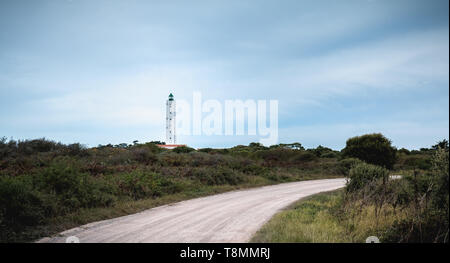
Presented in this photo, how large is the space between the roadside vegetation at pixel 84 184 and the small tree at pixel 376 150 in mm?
11156

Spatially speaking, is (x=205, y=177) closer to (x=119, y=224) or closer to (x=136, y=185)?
(x=136, y=185)

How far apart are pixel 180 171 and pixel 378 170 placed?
14.6m

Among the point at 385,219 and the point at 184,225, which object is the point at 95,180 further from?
the point at 385,219

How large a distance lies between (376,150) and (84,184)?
111 feet

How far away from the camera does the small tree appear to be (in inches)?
1375

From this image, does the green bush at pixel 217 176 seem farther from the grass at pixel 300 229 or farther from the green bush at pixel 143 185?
the grass at pixel 300 229

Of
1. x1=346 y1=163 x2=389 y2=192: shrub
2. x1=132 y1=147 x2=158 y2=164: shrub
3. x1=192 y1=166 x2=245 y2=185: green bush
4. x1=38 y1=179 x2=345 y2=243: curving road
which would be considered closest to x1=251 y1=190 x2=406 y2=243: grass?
x1=38 y1=179 x2=345 y2=243: curving road

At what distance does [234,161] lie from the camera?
101 feet

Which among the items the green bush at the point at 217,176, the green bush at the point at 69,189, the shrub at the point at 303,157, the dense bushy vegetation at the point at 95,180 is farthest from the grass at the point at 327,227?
the shrub at the point at 303,157

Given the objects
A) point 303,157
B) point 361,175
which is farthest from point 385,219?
point 303,157

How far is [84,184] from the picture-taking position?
13.8 meters
